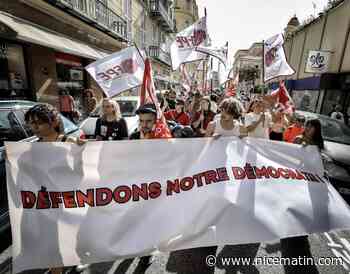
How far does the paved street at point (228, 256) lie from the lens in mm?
2381

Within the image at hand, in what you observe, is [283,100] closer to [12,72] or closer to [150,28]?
[12,72]

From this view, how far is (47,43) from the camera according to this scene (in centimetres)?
→ 732

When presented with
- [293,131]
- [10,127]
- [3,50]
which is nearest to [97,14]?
[3,50]

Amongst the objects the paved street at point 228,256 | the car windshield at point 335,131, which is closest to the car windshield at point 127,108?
the paved street at point 228,256

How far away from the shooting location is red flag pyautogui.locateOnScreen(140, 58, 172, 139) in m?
2.58

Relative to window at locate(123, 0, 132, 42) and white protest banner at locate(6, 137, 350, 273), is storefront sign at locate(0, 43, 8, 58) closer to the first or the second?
white protest banner at locate(6, 137, 350, 273)

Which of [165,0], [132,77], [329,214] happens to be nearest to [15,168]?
[132,77]

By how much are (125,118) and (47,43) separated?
3.69 meters

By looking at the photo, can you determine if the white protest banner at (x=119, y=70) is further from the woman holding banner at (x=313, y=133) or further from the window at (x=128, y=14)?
the window at (x=128, y=14)

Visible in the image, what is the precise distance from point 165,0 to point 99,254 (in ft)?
103

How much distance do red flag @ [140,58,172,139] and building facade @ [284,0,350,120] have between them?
12.3 meters

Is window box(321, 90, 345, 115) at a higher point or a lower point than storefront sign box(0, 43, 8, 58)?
lower

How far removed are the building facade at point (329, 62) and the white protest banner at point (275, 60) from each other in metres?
9.08

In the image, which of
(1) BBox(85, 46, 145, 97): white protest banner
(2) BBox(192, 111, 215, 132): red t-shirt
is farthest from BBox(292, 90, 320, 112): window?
(1) BBox(85, 46, 145, 97): white protest banner
